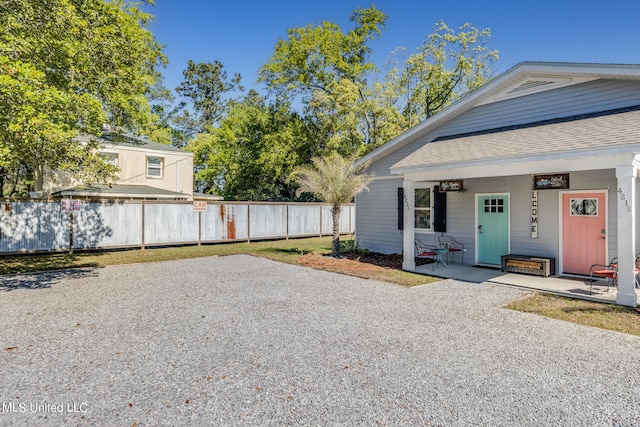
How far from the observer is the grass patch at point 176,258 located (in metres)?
8.88

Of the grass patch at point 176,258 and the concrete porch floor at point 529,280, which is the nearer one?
the concrete porch floor at point 529,280

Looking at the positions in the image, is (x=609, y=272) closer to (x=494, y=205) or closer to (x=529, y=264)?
(x=529, y=264)

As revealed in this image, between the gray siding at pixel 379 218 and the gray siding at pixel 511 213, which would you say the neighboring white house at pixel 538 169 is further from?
the gray siding at pixel 379 218

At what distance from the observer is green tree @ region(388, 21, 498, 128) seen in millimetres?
24156

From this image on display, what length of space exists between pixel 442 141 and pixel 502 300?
573 cm

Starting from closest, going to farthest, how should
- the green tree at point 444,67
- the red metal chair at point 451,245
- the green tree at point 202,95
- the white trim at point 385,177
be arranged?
the red metal chair at point 451,245
the white trim at point 385,177
the green tree at point 444,67
the green tree at point 202,95

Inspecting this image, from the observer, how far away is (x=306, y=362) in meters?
3.94

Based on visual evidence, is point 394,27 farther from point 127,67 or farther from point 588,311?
point 588,311

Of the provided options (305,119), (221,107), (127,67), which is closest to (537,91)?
(127,67)

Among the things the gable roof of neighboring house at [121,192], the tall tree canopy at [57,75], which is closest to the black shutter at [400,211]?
the tall tree canopy at [57,75]

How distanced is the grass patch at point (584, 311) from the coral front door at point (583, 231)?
2116mm

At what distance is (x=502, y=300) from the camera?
21.4ft

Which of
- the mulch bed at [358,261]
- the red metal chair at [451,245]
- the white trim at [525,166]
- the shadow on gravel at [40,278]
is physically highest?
the white trim at [525,166]

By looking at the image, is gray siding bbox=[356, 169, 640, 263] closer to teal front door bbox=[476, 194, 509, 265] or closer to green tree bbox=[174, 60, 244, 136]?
teal front door bbox=[476, 194, 509, 265]
